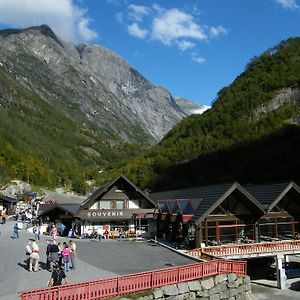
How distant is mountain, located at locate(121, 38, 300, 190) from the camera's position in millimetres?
131000

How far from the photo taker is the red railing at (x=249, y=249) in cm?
3538

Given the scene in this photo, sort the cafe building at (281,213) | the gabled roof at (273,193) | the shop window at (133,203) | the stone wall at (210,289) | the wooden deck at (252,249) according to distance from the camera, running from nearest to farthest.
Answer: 1. the stone wall at (210,289)
2. the wooden deck at (252,249)
3. the gabled roof at (273,193)
4. the cafe building at (281,213)
5. the shop window at (133,203)

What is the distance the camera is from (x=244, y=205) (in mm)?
41312

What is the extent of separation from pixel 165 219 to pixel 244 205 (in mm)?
9930

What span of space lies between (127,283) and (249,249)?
18315 mm

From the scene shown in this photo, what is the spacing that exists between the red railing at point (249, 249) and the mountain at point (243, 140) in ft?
243

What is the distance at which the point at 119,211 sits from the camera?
1898 inches

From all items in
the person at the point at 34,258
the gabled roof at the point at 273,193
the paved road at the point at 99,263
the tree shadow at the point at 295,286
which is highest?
the gabled roof at the point at 273,193

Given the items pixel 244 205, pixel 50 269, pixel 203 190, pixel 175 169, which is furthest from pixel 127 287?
pixel 175 169

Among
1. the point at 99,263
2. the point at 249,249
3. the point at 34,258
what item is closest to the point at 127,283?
the point at 34,258

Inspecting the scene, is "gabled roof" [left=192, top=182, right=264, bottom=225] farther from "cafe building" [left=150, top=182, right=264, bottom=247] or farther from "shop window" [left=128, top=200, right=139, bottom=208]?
"shop window" [left=128, top=200, right=139, bottom=208]

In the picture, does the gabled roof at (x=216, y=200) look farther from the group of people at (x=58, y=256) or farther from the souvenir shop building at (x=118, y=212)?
the group of people at (x=58, y=256)

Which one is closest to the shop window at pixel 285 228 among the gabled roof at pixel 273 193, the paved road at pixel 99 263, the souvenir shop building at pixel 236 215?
the souvenir shop building at pixel 236 215

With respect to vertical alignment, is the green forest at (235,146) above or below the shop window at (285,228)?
above
